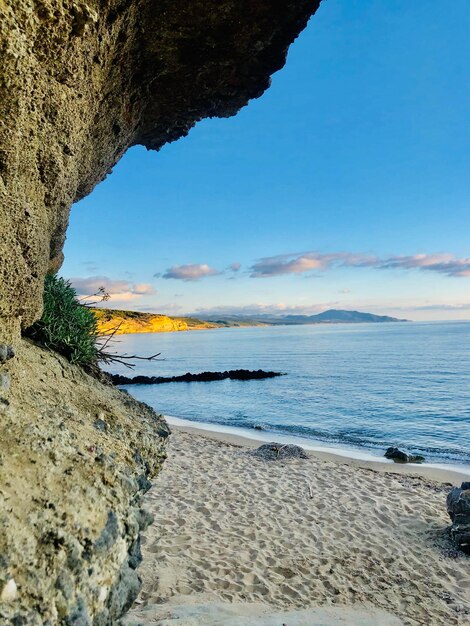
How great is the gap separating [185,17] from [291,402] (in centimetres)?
2535

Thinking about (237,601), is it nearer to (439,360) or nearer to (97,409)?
(97,409)

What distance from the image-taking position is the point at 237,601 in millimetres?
5414

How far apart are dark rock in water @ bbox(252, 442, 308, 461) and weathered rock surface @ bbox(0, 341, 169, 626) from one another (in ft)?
33.9

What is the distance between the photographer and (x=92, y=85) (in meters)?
4.21

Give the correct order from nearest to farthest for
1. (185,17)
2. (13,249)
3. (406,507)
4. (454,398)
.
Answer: (13,249), (185,17), (406,507), (454,398)

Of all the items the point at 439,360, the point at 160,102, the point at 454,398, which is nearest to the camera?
the point at 160,102

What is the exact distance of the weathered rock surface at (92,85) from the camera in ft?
10.3

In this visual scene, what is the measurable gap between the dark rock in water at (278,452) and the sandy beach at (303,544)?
1.32 m

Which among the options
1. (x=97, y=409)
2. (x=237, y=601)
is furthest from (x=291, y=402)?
(x=97, y=409)

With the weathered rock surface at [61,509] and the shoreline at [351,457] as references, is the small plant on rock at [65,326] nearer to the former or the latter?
the weathered rock surface at [61,509]

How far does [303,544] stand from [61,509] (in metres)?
6.02

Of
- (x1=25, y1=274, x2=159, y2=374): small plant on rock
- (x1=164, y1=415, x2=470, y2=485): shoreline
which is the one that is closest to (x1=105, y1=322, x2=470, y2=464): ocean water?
(x1=164, y1=415, x2=470, y2=485): shoreline

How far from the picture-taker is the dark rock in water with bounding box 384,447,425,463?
14320 mm

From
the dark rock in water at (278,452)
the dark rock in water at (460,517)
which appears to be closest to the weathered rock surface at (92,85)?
the dark rock in water at (460,517)
